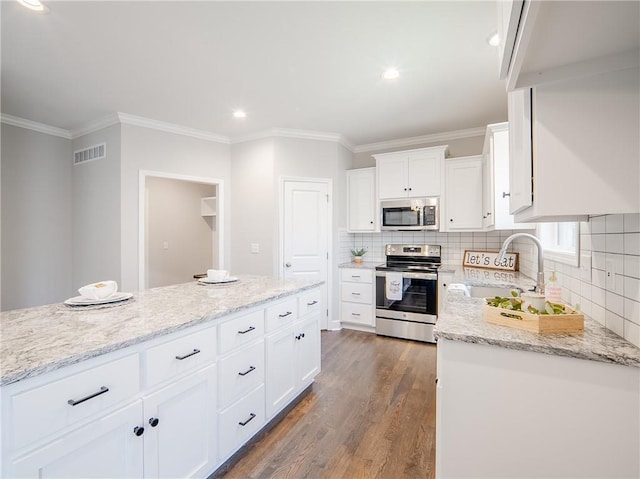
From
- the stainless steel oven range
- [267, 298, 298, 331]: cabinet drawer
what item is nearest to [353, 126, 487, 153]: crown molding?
the stainless steel oven range

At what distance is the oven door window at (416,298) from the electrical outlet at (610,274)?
2.22m

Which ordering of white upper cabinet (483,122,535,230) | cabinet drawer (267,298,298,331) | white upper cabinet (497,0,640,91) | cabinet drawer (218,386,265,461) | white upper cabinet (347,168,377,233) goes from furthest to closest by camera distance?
white upper cabinet (347,168,377,233), white upper cabinet (483,122,535,230), cabinet drawer (267,298,298,331), cabinet drawer (218,386,265,461), white upper cabinet (497,0,640,91)

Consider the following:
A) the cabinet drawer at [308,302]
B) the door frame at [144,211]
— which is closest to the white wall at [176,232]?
the door frame at [144,211]

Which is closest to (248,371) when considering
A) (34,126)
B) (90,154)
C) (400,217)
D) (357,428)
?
(357,428)

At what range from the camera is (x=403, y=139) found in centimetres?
411

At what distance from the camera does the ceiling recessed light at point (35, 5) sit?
66.5 inches

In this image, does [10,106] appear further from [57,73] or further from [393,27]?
[393,27]

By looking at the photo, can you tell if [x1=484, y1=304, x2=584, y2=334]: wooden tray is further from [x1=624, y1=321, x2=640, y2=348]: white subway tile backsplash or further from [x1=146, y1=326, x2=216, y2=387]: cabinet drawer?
[x1=146, y1=326, x2=216, y2=387]: cabinet drawer

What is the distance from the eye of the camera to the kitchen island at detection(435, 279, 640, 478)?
963mm

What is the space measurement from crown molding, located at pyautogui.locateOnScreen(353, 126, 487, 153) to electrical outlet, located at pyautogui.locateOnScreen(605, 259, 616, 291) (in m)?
3.04

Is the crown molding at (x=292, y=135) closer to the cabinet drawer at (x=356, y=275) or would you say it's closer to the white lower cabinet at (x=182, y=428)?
the cabinet drawer at (x=356, y=275)

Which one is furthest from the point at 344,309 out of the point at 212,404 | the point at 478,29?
the point at 478,29

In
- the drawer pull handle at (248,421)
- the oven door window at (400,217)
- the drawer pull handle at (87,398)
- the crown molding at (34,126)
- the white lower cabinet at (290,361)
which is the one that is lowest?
the drawer pull handle at (248,421)

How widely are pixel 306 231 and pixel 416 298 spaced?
159cm
